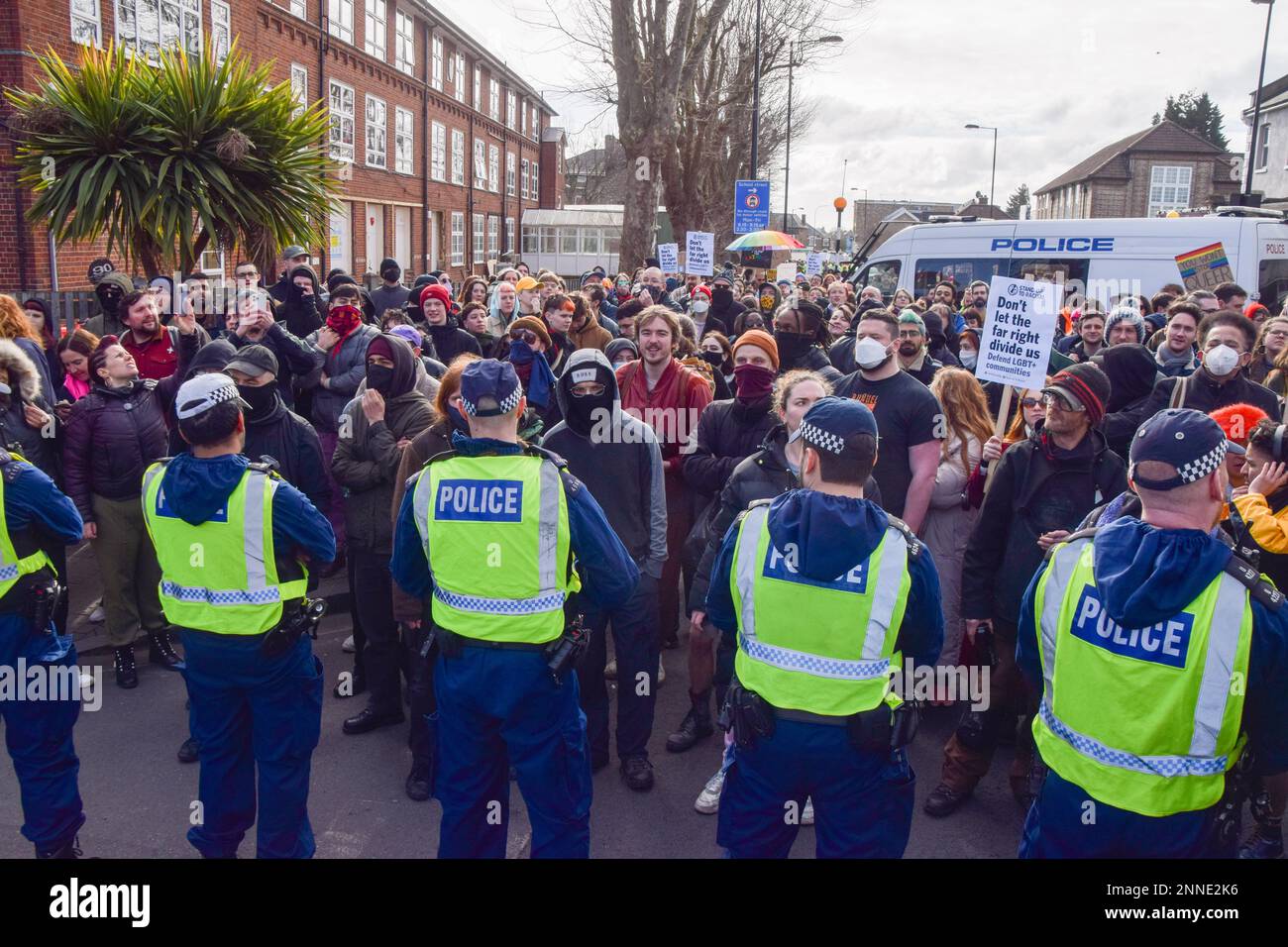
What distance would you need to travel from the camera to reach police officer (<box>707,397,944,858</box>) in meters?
2.82

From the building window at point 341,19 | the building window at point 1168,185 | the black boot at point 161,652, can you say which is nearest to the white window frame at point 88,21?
the building window at point 341,19

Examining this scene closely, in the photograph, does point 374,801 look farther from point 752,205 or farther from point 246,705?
point 752,205

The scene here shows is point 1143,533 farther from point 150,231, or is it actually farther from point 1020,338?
point 150,231

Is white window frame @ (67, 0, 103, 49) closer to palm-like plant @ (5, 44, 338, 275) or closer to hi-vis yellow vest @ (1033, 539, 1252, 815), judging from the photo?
palm-like plant @ (5, 44, 338, 275)

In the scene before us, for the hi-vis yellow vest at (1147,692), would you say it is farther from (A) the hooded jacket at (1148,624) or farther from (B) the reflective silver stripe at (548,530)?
(B) the reflective silver stripe at (548,530)

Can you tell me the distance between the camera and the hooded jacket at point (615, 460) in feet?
15.1

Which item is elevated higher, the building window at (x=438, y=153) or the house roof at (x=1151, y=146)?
the house roof at (x=1151, y=146)

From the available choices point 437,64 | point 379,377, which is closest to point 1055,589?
point 379,377

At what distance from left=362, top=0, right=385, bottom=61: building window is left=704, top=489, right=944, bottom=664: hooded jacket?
30.3 m

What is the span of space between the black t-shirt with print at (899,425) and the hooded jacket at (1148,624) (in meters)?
2.35

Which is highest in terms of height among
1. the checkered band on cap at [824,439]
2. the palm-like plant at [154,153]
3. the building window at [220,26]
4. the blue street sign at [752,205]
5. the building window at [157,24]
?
the building window at [220,26]

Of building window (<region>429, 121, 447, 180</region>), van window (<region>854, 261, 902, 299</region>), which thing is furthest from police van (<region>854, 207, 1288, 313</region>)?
building window (<region>429, 121, 447, 180</region>)
